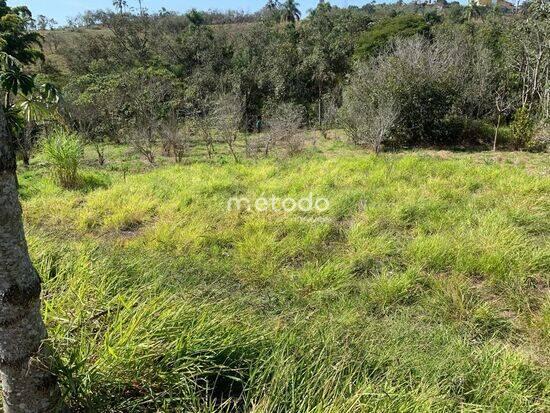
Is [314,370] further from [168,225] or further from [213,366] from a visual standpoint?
[168,225]

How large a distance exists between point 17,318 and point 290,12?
40.7 meters

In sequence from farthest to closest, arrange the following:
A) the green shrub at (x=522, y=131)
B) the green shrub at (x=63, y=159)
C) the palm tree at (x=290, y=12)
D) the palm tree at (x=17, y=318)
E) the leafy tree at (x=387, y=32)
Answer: the palm tree at (x=290, y=12) → the leafy tree at (x=387, y=32) → the green shrub at (x=522, y=131) → the green shrub at (x=63, y=159) → the palm tree at (x=17, y=318)

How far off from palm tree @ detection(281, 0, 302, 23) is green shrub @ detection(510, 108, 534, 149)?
103 feet

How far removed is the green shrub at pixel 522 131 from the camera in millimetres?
9570

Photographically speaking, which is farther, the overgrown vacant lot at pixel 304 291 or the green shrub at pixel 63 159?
the green shrub at pixel 63 159

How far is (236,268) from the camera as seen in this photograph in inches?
138

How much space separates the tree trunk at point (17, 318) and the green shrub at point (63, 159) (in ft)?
18.3

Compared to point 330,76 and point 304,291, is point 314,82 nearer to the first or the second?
point 330,76

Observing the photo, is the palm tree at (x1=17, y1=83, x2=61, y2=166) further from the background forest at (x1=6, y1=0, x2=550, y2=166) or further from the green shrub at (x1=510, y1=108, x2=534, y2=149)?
the green shrub at (x1=510, y1=108, x2=534, y2=149)

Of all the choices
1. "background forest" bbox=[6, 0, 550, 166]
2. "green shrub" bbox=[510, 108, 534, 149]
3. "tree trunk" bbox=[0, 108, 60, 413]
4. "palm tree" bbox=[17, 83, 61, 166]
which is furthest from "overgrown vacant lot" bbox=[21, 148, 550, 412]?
"green shrub" bbox=[510, 108, 534, 149]

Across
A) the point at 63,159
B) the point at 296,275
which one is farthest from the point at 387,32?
the point at 296,275

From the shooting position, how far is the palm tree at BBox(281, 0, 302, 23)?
36588mm

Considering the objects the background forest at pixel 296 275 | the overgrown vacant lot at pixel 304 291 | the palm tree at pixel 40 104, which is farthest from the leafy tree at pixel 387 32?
the palm tree at pixel 40 104

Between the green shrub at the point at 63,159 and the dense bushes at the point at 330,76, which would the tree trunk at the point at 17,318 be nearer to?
the dense bushes at the point at 330,76
